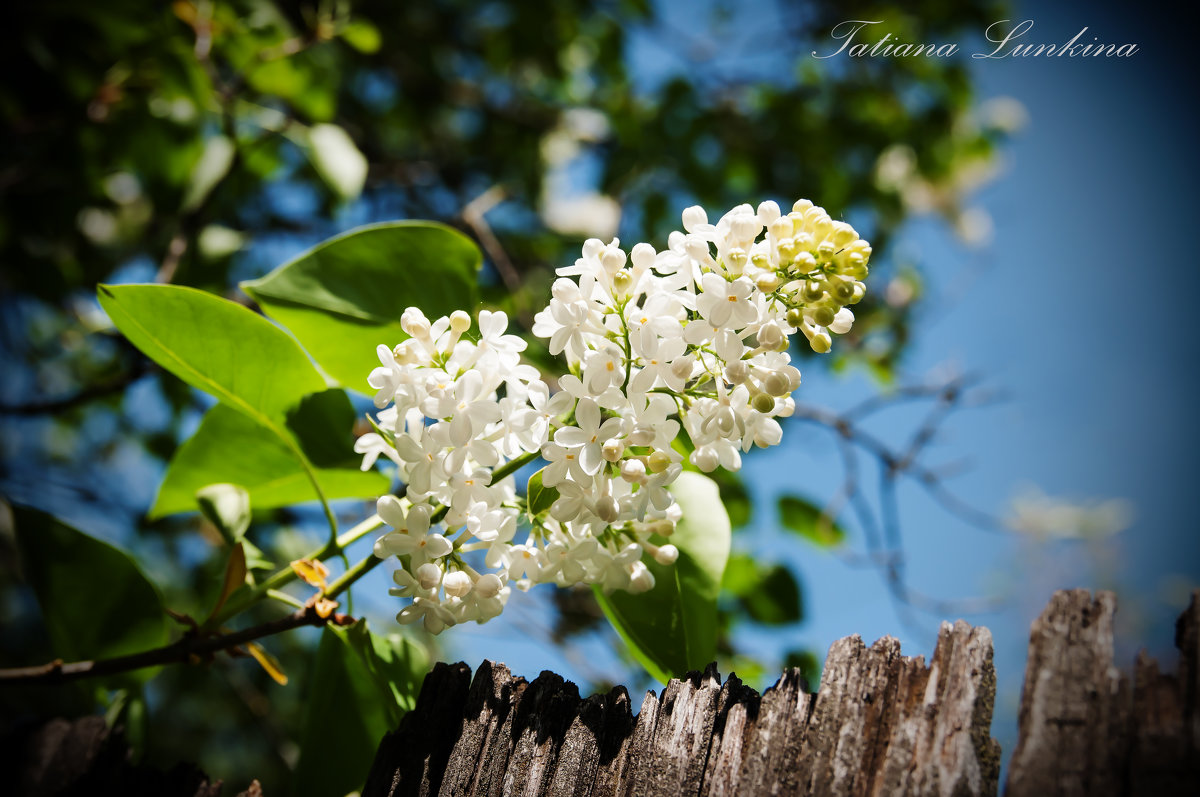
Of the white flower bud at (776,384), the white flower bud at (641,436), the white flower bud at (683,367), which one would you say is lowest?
the white flower bud at (641,436)

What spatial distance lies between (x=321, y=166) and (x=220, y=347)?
1.26 meters

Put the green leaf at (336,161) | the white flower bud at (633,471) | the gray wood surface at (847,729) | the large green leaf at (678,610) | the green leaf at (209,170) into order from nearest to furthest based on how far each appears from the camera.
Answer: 1. the gray wood surface at (847,729)
2. the white flower bud at (633,471)
3. the large green leaf at (678,610)
4. the green leaf at (336,161)
5. the green leaf at (209,170)

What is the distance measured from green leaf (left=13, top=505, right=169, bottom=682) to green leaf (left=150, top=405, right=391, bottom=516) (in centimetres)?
→ 20

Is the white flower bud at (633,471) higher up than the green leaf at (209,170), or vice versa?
the green leaf at (209,170)

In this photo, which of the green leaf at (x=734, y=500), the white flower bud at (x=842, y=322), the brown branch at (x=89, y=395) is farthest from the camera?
the green leaf at (x=734, y=500)

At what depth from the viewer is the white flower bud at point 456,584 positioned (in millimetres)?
926

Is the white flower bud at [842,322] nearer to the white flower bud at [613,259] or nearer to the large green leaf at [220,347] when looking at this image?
the white flower bud at [613,259]

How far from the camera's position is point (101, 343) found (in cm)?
306

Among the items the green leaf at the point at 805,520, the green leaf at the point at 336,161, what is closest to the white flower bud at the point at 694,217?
the green leaf at the point at 336,161

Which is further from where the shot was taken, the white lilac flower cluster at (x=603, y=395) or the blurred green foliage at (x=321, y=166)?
the blurred green foliage at (x=321, y=166)

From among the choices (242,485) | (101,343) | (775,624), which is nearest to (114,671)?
(242,485)

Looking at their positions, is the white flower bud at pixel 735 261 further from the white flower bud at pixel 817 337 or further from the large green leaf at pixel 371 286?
the large green leaf at pixel 371 286

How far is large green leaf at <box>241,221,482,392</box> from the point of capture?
1.25 meters

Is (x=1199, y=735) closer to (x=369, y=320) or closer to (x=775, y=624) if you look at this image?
(x=369, y=320)
